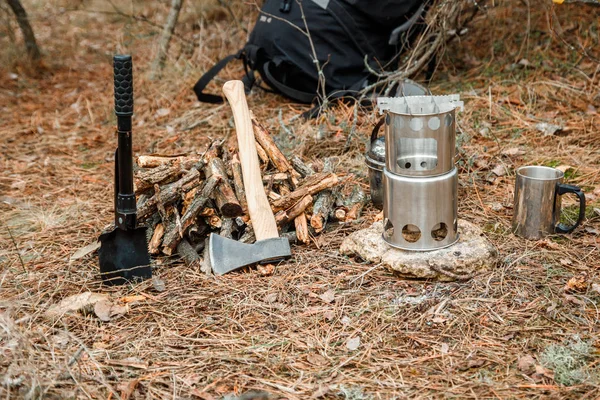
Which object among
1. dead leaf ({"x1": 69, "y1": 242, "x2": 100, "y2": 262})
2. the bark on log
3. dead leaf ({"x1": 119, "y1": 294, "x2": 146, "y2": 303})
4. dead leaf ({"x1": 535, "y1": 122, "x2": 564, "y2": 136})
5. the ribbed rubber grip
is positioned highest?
the ribbed rubber grip

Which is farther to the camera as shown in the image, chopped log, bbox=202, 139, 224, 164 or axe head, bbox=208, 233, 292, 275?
chopped log, bbox=202, 139, 224, 164

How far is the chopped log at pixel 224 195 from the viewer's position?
3.26 meters

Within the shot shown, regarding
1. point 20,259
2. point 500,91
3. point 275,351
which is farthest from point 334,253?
point 500,91

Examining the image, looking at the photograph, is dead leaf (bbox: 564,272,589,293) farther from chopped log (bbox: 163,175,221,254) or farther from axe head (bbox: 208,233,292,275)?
chopped log (bbox: 163,175,221,254)

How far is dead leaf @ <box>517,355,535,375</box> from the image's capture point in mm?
2361

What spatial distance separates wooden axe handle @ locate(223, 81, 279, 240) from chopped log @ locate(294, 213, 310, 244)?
18 centimetres

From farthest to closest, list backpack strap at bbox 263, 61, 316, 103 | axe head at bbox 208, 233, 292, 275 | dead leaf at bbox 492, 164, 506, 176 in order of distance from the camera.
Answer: backpack strap at bbox 263, 61, 316, 103 < dead leaf at bbox 492, 164, 506, 176 < axe head at bbox 208, 233, 292, 275

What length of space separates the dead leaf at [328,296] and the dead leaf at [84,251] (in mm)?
1231

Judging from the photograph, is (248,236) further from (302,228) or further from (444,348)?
(444,348)

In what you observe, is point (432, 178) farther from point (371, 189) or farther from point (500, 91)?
point (500, 91)

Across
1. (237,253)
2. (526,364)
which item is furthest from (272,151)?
(526,364)

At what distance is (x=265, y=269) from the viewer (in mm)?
3117

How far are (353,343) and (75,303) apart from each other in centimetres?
124

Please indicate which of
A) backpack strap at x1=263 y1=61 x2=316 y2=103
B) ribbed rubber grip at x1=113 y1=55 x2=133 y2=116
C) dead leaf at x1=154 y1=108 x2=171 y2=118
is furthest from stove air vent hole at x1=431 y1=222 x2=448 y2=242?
dead leaf at x1=154 y1=108 x2=171 y2=118
